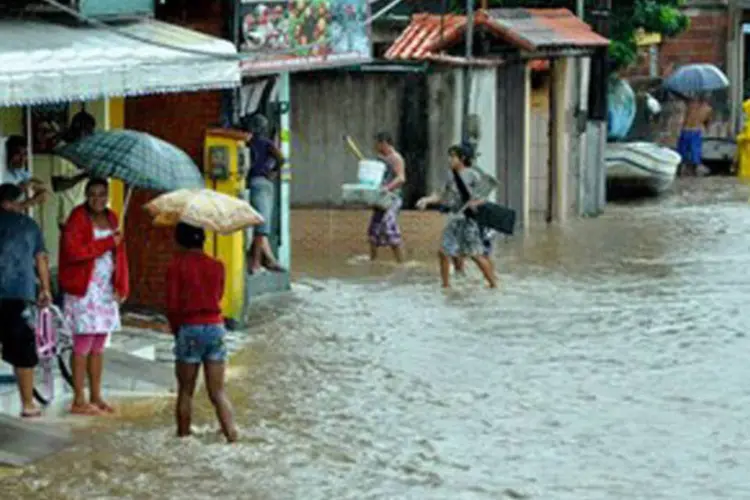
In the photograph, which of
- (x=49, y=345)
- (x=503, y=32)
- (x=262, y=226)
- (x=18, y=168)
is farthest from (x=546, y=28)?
(x=49, y=345)

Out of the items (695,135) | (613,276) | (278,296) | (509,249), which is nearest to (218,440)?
(278,296)

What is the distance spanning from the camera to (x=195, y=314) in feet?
41.4

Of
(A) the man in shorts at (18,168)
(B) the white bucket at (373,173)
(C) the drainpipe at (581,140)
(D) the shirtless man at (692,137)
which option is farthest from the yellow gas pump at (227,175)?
(D) the shirtless man at (692,137)

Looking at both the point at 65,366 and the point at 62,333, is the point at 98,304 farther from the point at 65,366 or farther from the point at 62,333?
the point at 65,366

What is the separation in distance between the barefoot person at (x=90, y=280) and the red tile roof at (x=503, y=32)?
13571 millimetres

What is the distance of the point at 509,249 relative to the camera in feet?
81.6

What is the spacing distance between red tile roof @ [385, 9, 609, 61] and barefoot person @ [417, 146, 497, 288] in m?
6.09

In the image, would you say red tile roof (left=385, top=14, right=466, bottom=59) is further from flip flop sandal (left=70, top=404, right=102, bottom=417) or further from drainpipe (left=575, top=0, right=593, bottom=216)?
flip flop sandal (left=70, top=404, right=102, bottom=417)

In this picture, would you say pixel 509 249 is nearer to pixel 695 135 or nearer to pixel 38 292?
pixel 38 292

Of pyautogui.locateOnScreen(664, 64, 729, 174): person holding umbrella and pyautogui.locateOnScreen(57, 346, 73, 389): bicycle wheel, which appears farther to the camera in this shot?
pyautogui.locateOnScreen(664, 64, 729, 174): person holding umbrella

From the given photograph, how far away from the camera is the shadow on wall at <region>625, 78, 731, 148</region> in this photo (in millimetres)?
40781

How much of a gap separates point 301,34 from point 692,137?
2010cm

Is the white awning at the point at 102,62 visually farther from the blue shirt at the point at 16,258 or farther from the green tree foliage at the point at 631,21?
the green tree foliage at the point at 631,21

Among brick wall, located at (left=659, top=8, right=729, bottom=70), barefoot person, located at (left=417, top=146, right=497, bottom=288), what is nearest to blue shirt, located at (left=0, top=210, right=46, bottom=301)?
barefoot person, located at (left=417, top=146, right=497, bottom=288)
